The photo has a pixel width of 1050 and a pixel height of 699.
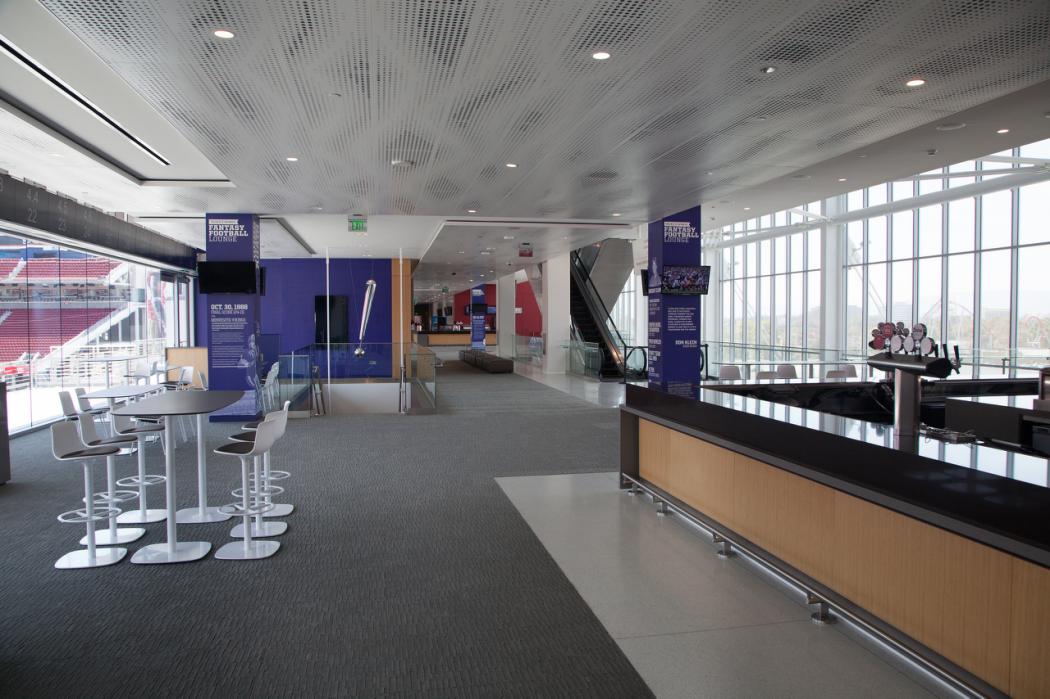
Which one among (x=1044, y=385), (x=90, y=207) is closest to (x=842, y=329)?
(x=1044, y=385)

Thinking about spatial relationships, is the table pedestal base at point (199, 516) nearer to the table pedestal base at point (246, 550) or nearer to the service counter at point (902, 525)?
the table pedestal base at point (246, 550)

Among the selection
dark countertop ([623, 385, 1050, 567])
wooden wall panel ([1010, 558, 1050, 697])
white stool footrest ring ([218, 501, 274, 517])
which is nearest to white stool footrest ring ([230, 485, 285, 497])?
white stool footrest ring ([218, 501, 274, 517])

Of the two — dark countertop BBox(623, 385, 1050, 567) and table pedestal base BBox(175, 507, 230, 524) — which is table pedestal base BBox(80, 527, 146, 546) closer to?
table pedestal base BBox(175, 507, 230, 524)

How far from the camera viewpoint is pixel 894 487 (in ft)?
9.90

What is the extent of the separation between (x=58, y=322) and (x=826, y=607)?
1162 cm

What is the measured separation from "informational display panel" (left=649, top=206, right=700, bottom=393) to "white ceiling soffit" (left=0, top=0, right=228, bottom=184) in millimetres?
6674

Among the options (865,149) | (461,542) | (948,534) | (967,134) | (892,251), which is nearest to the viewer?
(948,534)

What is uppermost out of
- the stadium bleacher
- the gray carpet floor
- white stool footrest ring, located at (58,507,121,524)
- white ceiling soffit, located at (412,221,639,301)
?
white ceiling soffit, located at (412,221,639,301)

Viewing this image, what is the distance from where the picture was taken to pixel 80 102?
5926 millimetres

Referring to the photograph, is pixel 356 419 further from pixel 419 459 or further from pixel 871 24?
pixel 871 24

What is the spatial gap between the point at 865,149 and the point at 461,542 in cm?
652

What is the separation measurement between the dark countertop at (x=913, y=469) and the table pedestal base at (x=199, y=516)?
155 inches

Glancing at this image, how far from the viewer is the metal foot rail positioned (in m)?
2.69

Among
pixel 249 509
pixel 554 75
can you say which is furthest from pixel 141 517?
pixel 554 75
